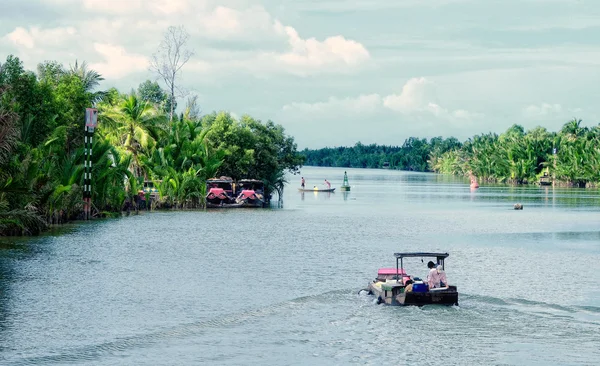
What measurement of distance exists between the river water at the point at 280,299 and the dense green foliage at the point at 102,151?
2611 millimetres

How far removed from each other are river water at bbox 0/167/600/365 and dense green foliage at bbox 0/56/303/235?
2.61 meters

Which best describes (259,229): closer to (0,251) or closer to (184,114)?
(0,251)

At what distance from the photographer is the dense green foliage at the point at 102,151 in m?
43.8

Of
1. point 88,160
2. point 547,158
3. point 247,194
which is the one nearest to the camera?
point 88,160

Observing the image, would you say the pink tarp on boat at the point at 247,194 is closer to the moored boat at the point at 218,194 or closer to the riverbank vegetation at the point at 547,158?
the moored boat at the point at 218,194

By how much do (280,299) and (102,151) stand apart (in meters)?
32.2

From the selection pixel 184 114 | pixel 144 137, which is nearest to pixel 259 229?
pixel 144 137

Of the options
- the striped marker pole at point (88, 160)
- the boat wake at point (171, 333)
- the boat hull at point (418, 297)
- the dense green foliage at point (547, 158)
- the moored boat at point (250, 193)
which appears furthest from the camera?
the dense green foliage at point (547, 158)

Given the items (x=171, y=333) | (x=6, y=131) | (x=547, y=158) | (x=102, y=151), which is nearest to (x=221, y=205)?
(x=102, y=151)

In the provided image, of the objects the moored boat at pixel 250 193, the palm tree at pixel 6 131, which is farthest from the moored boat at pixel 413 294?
the moored boat at pixel 250 193

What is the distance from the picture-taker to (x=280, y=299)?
28172 mm


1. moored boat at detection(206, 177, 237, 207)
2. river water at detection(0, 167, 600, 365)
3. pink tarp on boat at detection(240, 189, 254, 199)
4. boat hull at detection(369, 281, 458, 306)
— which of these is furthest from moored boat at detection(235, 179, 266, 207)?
boat hull at detection(369, 281, 458, 306)

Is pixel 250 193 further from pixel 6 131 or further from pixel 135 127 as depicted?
pixel 6 131

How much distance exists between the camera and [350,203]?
308 ft
